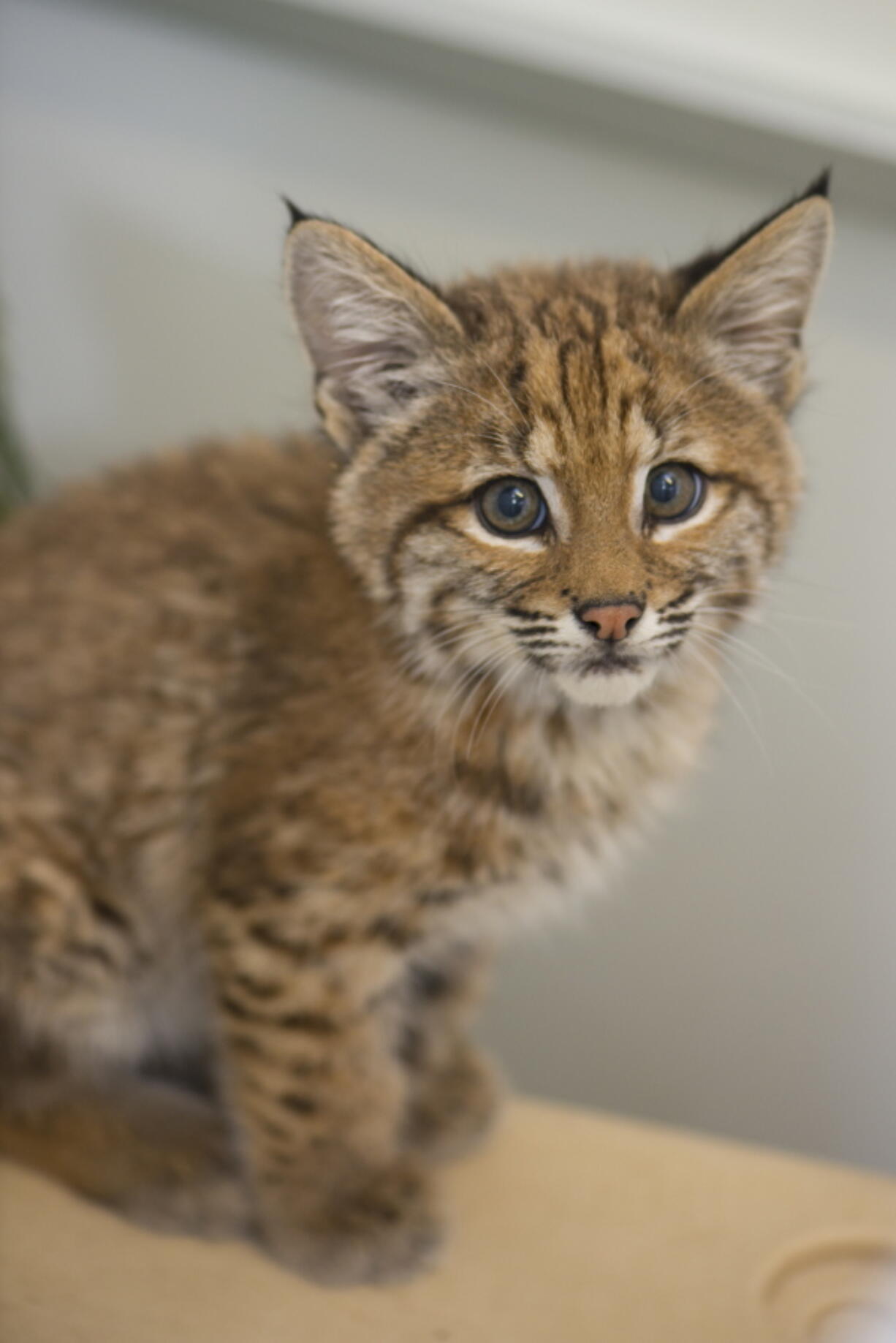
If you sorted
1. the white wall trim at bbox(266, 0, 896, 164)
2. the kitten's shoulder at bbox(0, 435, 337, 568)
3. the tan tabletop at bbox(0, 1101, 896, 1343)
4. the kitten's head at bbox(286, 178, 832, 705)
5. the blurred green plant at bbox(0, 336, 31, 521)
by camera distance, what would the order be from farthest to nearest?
the blurred green plant at bbox(0, 336, 31, 521) < the kitten's shoulder at bbox(0, 435, 337, 568) < the tan tabletop at bbox(0, 1101, 896, 1343) < the kitten's head at bbox(286, 178, 832, 705) < the white wall trim at bbox(266, 0, 896, 164)

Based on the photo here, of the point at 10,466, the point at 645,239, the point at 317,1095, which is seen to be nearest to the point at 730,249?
the point at 645,239

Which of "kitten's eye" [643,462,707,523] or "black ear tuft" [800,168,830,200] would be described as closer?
"black ear tuft" [800,168,830,200]

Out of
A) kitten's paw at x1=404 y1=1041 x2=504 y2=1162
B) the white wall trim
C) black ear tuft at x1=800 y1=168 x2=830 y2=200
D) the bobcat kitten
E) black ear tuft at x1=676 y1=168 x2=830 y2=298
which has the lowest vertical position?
kitten's paw at x1=404 y1=1041 x2=504 y2=1162

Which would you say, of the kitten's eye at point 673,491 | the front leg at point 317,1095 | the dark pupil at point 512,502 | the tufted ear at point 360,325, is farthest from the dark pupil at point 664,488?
the front leg at point 317,1095

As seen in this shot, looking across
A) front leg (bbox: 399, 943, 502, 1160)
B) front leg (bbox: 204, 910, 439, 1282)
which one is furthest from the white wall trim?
front leg (bbox: 399, 943, 502, 1160)

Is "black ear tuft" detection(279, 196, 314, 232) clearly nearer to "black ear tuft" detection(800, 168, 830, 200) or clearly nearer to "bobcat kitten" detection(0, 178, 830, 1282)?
"bobcat kitten" detection(0, 178, 830, 1282)

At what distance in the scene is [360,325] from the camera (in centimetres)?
97

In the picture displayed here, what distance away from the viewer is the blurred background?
88cm

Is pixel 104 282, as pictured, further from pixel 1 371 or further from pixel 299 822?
pixel 299 822

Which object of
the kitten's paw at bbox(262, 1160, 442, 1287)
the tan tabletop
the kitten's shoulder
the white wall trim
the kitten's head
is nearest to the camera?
the white wall trim

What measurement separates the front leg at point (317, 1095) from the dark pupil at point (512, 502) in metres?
0.47

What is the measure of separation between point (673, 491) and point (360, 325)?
0.96 feet

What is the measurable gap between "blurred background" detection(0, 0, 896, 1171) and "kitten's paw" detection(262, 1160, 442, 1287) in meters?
0.27

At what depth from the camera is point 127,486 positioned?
1.39m
